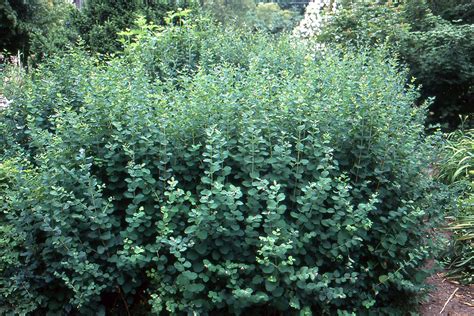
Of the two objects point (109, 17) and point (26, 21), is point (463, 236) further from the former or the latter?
point (26, 21)

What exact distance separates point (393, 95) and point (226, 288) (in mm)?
1981

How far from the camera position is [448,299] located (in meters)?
3.55

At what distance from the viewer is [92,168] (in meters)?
3.16

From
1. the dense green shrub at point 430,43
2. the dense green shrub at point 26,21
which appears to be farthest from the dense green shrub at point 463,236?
the dense green shrub at point 26,21

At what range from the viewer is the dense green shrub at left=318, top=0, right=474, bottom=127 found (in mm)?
6441

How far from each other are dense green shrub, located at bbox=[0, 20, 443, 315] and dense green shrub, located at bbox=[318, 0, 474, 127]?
10.3ft

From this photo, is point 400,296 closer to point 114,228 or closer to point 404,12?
point 114,228

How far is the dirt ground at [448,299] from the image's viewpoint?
11.2 feet

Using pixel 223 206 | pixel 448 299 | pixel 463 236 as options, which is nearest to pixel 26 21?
pixel 223 206

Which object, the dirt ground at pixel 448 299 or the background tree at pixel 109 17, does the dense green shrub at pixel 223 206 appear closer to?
the dirt ground at pixel 448 299

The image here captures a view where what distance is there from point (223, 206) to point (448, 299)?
1.97m

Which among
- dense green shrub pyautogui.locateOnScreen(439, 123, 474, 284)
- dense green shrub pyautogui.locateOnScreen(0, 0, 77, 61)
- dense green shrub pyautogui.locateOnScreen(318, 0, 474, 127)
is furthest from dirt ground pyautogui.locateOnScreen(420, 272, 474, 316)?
dense green shrub pyautogui.locateOnScreen(0, 0, 77, 61)

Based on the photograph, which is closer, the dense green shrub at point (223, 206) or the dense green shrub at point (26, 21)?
the dense green shrub at point (223, 206)

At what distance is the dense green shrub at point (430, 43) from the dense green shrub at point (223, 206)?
124 inches
